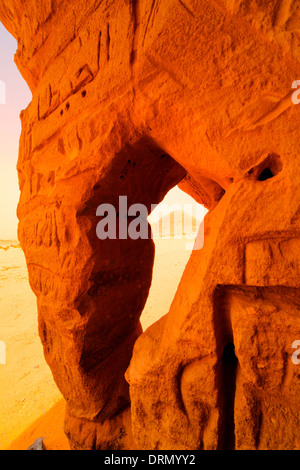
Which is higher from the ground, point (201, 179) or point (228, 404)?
point (201, 179)

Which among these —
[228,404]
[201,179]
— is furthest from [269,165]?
[228,404]

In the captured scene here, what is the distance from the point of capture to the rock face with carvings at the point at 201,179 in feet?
3.05

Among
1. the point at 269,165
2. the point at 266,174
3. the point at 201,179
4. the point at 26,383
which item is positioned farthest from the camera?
the point at 26,383

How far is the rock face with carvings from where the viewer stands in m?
0.93

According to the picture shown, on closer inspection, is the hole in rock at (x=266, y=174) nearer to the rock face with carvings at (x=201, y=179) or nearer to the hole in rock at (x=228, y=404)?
the rock face with carvings at (x=201, y=179)

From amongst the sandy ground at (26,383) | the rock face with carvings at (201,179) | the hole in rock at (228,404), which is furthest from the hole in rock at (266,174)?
the sandy ground at (26,383)

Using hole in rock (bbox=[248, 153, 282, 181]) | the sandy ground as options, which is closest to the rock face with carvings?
hole in rock (bbox=[248, 153, 282, 181])

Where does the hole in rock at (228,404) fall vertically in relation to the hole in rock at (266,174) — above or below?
below

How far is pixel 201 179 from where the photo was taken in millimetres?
1689

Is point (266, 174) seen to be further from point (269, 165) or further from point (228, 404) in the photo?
point (228, 404)
